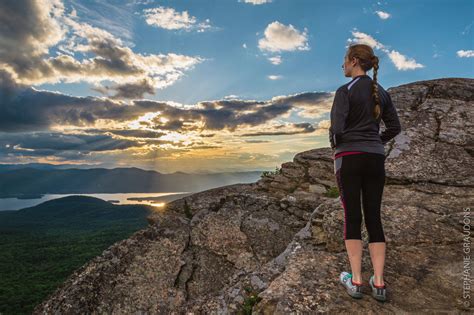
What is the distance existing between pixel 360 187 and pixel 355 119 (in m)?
1.25

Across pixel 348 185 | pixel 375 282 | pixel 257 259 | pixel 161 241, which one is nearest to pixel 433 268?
pixel 375 282

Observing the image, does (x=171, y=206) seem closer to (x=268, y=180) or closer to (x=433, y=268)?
(x=268, y=180)

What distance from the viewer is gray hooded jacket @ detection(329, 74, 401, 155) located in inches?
221

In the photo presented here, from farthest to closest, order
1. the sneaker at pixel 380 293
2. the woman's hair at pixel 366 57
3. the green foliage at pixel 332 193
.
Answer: the green foliage at pixel 332 193, the woman's hair at pixel 366 57, the sneaker at pixel 380 293

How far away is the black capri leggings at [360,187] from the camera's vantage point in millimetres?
5637

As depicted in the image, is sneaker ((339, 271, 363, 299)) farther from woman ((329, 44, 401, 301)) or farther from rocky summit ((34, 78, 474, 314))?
rocky summit ((34, 78, 474, 314))

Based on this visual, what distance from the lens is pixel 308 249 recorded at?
321 inches

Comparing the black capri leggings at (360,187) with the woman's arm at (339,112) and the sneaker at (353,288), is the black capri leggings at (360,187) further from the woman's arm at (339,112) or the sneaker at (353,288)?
the sneaker at (353,288)

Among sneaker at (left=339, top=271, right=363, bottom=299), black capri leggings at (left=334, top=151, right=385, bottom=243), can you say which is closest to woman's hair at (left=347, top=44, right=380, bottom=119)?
black capri leggings at (left=334, top=151, right=385, bottom=243)

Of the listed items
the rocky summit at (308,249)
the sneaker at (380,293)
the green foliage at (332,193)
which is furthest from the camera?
the green foliage at (332,193)

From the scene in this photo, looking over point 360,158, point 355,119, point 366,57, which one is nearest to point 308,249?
point 360,158

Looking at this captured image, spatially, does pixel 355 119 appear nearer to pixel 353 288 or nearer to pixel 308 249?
pixel 353 288

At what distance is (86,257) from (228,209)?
18046 centimetres

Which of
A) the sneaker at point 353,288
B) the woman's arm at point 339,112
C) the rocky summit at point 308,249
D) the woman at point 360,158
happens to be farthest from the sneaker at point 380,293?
the woman's arm at point 339,112
